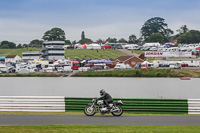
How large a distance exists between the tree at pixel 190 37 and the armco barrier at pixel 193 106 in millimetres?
163188

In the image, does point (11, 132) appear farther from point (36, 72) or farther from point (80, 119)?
point (36, 72)

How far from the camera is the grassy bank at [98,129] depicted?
627 inches

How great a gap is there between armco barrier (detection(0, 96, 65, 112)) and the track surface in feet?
5.59

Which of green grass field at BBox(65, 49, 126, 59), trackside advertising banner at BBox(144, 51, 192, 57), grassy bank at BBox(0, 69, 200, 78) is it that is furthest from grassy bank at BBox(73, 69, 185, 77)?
green grass field at BBox(65, 49, 126, 59)

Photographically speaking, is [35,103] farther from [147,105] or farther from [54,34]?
[54,34]

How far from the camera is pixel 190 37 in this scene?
179875 mm

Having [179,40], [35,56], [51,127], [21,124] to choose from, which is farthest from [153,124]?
[179,40]

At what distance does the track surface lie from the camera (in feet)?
60.0

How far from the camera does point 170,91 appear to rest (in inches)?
2286

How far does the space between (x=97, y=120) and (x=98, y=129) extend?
9.13 feet

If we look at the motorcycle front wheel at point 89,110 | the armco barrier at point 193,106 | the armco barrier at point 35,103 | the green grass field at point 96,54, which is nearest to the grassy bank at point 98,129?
the motorcycle front wheel at point 89,110

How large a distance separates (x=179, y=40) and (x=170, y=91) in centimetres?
13081

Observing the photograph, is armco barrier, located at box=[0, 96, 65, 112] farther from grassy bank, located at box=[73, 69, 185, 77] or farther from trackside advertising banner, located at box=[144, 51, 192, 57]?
trackside advertising banner, located at box=[144, 51, 192, 57]

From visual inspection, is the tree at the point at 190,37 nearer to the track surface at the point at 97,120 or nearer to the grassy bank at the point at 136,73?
the grassy bank at the point at 136,73
